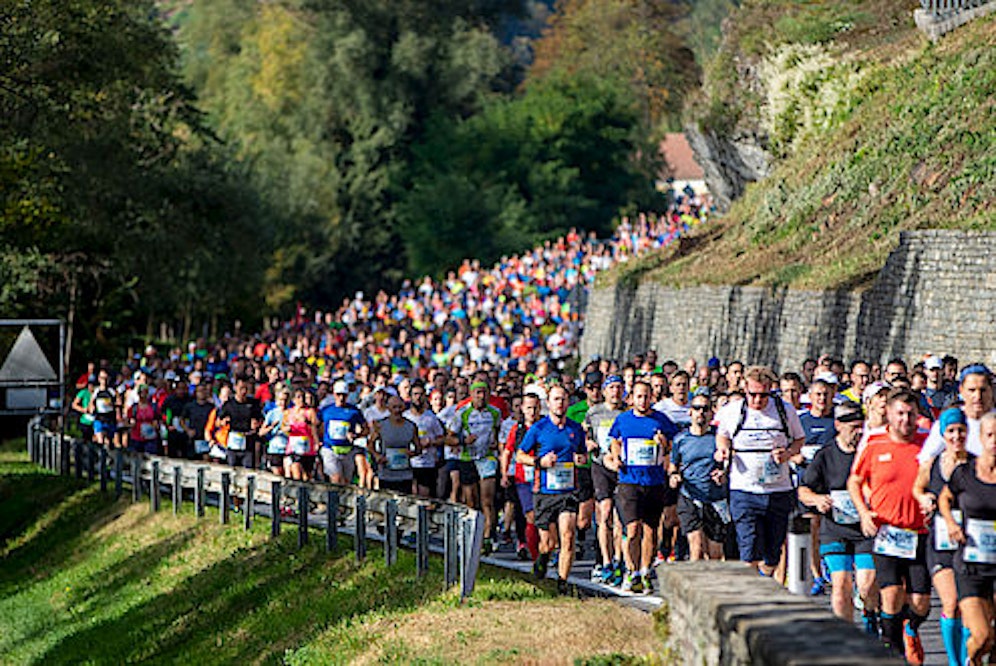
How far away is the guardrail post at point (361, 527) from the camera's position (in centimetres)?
2089

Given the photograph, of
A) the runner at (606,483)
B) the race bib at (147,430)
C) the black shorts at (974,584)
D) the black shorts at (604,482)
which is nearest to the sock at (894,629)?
the black shorts at (974,584)

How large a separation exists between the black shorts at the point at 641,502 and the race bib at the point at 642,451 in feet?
0.74

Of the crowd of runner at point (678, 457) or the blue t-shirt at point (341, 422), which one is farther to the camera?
the blue t-shirt at point (341, 422)

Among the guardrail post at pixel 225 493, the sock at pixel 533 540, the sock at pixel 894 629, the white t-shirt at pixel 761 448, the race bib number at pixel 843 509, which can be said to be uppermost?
the white t-shirt at pixel 761 448

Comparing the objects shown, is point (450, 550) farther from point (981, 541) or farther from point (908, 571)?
point (981, 541)

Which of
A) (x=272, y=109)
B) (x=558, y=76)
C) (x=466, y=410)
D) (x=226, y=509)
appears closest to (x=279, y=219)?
(x=272, y=109)

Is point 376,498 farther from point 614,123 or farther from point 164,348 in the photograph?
point 614,123

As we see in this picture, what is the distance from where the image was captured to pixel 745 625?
9.34 metres

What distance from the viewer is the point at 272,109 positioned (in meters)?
88.4

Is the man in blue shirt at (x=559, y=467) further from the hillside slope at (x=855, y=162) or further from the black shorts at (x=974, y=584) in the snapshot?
the hillside slope at (x=855, y=162)

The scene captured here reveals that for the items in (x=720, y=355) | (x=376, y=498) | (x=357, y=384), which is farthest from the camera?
(x=720, y=355)

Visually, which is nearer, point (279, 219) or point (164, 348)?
point (164, 348)

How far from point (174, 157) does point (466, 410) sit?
123 ft

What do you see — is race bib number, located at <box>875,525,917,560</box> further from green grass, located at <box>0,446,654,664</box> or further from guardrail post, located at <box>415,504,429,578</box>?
guardrail post, located at <box>415,504,429,578</box>
